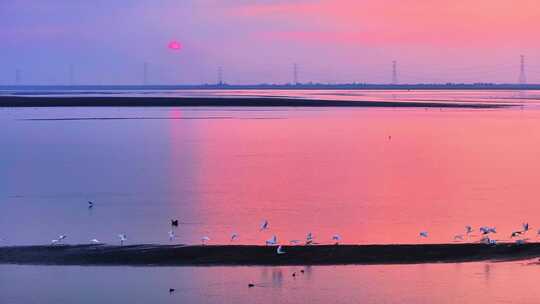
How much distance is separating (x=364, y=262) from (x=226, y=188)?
31.2ft

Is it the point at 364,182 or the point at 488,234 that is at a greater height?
the point at 364,182

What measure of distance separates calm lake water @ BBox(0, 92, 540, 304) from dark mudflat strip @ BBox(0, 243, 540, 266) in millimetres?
380

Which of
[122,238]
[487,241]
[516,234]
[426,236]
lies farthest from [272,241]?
[516,234]

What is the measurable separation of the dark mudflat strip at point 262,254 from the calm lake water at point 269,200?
→ 0.38m

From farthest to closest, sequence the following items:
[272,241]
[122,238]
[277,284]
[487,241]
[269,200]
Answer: [269,200], [122,238], [487,241], [272,241], [277,284]

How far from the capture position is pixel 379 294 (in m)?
12.3

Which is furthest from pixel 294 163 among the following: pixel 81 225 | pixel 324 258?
pixel 324 258

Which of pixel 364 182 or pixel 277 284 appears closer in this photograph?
pixel 277 284

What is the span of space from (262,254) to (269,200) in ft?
21.2

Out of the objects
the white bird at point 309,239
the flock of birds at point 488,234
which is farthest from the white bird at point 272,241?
the flock of birds at point 488,234

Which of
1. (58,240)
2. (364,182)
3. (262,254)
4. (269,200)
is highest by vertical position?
(364,182)

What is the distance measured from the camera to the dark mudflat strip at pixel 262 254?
554 inches

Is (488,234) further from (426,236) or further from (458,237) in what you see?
(426,236)

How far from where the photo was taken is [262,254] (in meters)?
14.4
